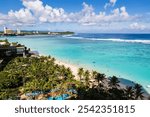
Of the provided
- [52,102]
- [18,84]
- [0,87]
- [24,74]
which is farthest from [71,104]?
[24,74]

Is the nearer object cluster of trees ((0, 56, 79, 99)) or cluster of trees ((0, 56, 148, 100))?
A: cluster of trees ((0, 56, 148, 100))

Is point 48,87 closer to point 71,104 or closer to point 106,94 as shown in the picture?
point 106,94

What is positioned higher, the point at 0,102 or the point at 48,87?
the point at 0,102

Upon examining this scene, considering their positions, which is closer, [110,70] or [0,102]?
[0,102]

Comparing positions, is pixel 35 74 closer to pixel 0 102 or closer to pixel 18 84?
pixel 18 84

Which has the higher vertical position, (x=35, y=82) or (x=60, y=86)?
(x=35, y=82)

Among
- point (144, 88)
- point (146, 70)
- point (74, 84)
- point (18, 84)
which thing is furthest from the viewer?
point (146, 70)

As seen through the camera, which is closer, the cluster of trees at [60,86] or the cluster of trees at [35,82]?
the cluster of trees at [60,86]

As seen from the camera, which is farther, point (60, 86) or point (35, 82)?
point (60, 86)

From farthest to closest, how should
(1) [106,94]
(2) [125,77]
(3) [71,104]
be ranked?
(2) [125,77] → (1) [106,94] → (3) [71,104]
